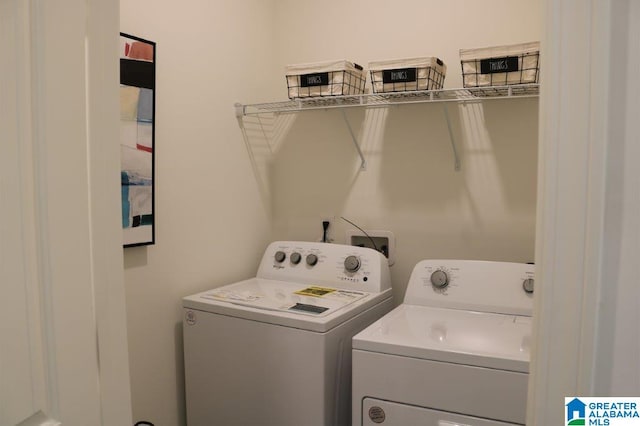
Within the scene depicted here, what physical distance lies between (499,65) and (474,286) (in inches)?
32.7

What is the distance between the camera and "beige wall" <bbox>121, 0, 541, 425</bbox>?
190cm

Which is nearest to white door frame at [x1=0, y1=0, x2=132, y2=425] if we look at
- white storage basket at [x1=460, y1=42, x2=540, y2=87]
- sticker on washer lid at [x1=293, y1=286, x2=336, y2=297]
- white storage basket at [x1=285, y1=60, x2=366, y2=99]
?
sticker on washer lid at [x1=293, y1=286, x2=336, y2=297]

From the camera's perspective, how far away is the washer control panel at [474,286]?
1.80 metres

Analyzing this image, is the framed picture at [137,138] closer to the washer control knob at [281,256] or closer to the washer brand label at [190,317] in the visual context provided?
the washer brand label at [190,317]

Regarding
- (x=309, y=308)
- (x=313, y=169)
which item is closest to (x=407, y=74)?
(x=313, y=169)

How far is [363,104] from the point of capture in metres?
2.10

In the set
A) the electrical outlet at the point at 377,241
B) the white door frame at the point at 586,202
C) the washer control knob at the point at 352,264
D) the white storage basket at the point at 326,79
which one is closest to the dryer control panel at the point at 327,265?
the washer control knob at the point at 352,264

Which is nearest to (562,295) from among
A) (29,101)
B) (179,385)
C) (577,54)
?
(577,54)

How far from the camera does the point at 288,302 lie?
185cm

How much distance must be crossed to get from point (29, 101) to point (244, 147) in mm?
1665

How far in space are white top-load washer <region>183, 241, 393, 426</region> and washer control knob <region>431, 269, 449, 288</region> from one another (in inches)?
9.0

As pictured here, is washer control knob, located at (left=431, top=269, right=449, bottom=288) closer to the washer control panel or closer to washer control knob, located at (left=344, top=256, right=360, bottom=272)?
the washer control panel

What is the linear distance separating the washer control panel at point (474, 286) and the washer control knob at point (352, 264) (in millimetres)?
245

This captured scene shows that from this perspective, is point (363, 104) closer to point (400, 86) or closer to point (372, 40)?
point (400, 86)
